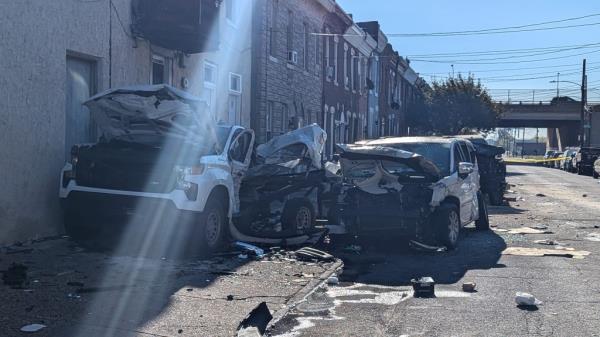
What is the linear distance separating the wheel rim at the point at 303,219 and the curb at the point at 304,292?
198 cm

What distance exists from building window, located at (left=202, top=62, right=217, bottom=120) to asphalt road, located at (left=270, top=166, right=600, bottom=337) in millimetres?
6968

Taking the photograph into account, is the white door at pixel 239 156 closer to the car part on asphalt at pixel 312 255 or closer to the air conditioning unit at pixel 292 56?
the car part on asphalt at pixel 312 255

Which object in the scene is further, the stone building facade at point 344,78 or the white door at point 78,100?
the stone building facade at point 344,78

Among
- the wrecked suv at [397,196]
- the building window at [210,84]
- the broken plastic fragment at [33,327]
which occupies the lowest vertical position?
the broken plastic fragment at [33,327]

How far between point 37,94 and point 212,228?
3170mm

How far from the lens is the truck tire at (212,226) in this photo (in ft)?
30.7

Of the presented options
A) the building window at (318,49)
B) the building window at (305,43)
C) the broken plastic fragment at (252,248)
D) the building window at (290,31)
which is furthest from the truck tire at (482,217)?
the building window at (318,49)

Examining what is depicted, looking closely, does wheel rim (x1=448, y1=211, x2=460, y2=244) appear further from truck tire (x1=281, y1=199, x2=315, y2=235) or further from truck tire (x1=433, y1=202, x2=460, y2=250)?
truck tire (x1=281, y1=199, x2=315, y2=235)

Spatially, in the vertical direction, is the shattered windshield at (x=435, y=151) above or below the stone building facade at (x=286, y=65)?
below

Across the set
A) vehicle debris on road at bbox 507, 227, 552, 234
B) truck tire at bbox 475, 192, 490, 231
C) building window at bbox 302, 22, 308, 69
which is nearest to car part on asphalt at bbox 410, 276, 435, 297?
truck tire at bbox 475, 192, 490, 231

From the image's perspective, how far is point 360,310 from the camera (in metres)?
6.96

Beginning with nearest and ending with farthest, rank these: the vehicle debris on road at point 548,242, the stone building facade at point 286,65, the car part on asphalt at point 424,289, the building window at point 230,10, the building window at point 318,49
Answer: the car part on asphalt at point 424,289 < the vehicle debris on road at point 548,242 < the building window at point 230,10 < the stone building facade at point 286,65 < the building window at point 318,49

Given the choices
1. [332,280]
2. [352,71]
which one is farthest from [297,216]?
[352,71]

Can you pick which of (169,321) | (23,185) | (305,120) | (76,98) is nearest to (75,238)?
(23,185)
